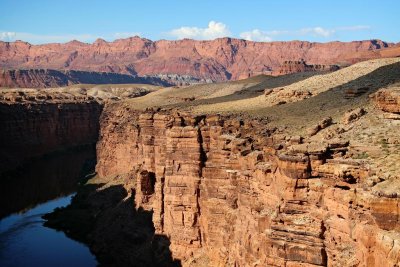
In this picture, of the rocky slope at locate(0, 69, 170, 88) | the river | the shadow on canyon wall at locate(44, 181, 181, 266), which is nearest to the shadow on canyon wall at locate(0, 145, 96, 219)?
the river

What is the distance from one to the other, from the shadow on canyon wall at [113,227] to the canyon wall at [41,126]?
24067 mm

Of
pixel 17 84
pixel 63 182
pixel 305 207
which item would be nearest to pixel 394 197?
pixel 305 207

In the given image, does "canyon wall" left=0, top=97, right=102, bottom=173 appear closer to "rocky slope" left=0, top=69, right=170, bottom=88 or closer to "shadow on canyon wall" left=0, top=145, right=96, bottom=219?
"shadow on canyon wall" left=0, top=145, right=96, bottom=219

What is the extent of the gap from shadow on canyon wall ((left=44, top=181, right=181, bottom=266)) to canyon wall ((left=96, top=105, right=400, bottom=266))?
1.36 m

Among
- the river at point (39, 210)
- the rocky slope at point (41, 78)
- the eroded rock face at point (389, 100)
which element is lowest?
the river at point (39, 210)

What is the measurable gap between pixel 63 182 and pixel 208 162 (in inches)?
1648

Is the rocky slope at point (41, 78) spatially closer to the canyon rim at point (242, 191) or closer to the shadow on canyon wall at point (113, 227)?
the canyon rim at point (242, 191)

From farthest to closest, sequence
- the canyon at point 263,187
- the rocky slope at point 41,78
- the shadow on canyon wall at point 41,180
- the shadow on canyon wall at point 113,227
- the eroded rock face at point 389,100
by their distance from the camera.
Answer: the rocky slope at point 41,78 → the shadow on canyon wall at point 41,180 → the shadow on canyon wall at point 113,227 → the eroded rock face at point 389,100 → the canyon at point 263,187

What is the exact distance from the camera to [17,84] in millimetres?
167750

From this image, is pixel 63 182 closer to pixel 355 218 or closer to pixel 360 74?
pixel 360 74

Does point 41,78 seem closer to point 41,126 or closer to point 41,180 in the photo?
point 41,126

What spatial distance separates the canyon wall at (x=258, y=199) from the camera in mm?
15383

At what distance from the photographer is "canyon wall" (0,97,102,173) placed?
80125 mm

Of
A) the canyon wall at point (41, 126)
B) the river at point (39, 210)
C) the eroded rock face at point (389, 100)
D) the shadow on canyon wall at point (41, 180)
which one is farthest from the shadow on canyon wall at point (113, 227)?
the canyon wall at point (41, 126)
